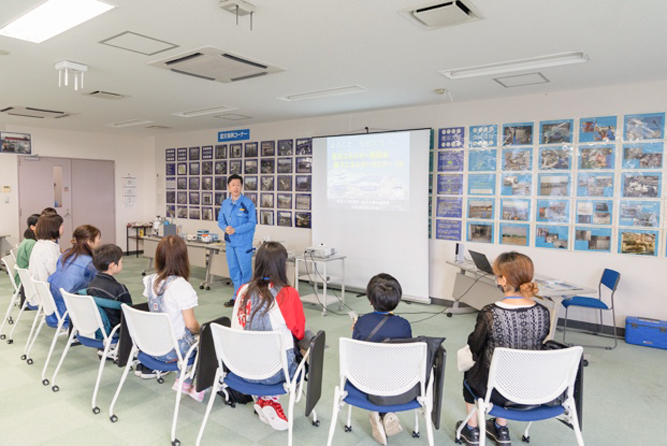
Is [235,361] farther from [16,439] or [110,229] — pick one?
[110,229]

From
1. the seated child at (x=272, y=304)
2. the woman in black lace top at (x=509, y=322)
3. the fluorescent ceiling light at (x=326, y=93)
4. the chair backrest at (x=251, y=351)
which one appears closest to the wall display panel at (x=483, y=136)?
the fluorescent ceiling light at (x=326, y=93)

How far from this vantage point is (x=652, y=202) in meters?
4.74

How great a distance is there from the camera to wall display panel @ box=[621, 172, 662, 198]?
4703 mm

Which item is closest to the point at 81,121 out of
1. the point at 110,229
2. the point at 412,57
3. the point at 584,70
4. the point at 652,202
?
the point at 110,229

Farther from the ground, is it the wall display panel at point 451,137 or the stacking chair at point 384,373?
the wall display panel at point 451,137

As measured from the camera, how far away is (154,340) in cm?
271

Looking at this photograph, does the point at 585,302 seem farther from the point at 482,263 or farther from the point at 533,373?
the point at 533,373

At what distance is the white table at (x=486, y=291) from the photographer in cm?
416

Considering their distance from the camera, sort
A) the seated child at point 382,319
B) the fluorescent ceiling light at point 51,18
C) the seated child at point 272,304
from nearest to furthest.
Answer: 1. the seated child at point 382,319
2. the seated child at point 272,304
3. the fluorescent ceiling light at point 51,18

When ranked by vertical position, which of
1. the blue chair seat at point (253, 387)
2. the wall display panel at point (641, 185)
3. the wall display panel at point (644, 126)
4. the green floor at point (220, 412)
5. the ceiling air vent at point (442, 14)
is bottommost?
the green floor at point (220, 412)

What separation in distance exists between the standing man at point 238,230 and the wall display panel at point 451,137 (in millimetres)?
2602

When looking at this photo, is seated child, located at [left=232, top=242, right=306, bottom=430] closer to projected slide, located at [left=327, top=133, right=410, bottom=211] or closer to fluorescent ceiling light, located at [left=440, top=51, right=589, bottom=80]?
fluorescent ceiling light, located at [left=440, top=51, right=589, bottom=80]

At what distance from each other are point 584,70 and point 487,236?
2.22 metres

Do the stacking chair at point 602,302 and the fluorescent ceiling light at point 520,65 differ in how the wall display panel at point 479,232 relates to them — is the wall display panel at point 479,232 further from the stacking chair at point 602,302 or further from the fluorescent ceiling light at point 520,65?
the fluorescent ceiling light at point 520,65
